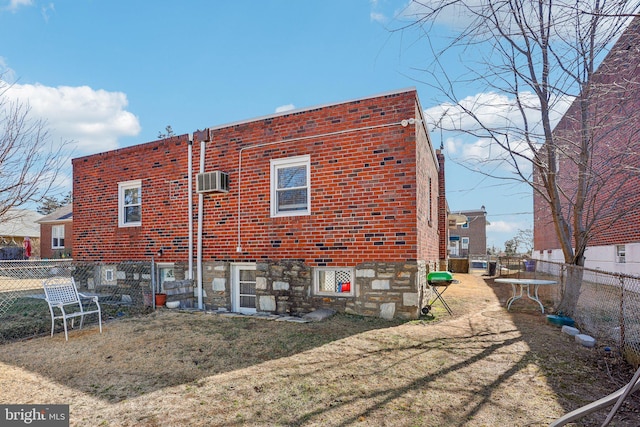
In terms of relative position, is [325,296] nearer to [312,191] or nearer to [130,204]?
[312,191]

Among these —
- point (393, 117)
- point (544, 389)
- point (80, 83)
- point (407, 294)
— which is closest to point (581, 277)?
point (407, 294)

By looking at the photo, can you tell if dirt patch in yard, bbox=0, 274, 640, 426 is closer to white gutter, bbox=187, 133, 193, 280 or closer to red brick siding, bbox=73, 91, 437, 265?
red brick siding, bbox=73, 91, 437, 265

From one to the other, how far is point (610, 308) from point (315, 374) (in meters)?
5.51

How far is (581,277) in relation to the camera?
657 cm

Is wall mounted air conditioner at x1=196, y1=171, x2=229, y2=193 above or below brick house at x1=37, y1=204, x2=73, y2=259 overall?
above

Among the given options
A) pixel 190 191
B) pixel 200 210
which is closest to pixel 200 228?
pixel 200 210

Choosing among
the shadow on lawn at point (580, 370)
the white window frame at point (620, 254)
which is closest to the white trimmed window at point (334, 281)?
the shadow on lawn at point (580, 370)

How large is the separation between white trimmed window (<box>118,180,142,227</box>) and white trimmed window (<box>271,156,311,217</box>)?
4.36 m

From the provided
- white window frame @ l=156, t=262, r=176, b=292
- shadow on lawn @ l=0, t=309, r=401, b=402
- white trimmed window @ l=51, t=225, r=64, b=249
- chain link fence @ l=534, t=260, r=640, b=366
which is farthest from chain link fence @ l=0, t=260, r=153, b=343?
white trimmed window @ l=51, t=225, r=64, b=249

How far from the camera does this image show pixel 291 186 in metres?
7.75

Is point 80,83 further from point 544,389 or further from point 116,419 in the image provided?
point 544,389

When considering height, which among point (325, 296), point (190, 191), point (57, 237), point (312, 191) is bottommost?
point (325, 296)

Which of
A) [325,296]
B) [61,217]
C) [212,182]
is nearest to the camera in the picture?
[325,296]

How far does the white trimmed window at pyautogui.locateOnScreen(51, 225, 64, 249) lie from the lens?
25.2 m
